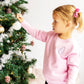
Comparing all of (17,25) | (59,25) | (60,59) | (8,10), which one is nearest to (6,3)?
(8,10)

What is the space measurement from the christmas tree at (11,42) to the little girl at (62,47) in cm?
13

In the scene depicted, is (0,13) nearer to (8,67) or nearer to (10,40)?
(10,40)

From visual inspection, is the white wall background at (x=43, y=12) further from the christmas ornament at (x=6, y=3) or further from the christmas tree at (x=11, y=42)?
the christmas ornament at (x=6, y=3)

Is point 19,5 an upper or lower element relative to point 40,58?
upper

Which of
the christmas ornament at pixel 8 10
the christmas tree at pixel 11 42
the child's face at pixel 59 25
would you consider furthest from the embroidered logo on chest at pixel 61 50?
the christmas ornament at pixel 8 10

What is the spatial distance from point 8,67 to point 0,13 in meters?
0.51

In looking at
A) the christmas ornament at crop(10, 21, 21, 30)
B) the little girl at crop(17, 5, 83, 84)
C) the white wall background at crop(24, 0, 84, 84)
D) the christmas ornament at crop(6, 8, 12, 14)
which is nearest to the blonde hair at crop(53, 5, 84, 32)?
the little girl at crop(17, 5, 83, 84)

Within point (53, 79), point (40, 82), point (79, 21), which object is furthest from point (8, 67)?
point (79, 21)

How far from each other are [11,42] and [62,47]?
487 millimetres

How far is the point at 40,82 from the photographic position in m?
2.08

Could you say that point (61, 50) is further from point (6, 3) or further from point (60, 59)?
point (6, 3)

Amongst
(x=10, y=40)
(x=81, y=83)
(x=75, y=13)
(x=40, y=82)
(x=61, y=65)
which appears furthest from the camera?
(x=81, y=83)

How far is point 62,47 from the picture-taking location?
4.06ft

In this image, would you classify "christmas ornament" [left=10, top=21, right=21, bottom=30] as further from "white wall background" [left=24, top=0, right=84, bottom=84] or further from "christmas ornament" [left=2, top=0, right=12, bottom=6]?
"white wall background" [left=24, top=0, right=84, bottom=84]
